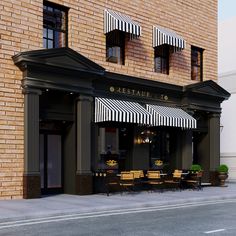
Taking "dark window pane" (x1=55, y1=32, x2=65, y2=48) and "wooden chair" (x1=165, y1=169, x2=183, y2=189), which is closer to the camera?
"dark window pane" (x1=55, y1=32, x2=65, y2=48)

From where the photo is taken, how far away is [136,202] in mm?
14797

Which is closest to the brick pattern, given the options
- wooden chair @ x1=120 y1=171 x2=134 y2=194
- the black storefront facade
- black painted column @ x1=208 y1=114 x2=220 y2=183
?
the black storefront facade

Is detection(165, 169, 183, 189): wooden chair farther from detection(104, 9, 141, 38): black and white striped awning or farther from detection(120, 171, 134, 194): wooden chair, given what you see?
detection(104, 9, 141, 38): black and white striped awning

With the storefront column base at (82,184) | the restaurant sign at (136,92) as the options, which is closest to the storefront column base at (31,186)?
the storefront column base at (82,184)

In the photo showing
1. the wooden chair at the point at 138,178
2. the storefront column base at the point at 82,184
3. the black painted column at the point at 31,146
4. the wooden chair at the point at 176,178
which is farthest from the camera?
the wooden chair at the point at 176,178

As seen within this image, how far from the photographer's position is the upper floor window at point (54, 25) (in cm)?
1664

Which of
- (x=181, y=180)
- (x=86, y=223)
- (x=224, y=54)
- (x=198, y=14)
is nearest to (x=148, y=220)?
(x=86, y=223)

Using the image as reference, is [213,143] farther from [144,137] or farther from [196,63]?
[144,137]

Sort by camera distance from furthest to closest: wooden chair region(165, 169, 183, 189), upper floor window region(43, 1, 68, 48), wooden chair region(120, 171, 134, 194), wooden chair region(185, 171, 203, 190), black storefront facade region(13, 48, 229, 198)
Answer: wooden chair region(185, 171, 203, 190), wooden chair region(165, 169, 183, 189), wooden chair region(120, 171, 134, 194), upper floor window region(43, 1, 68, 48), black storefront facade region(13, 48, 229, 198)

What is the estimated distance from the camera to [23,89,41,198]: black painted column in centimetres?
1518

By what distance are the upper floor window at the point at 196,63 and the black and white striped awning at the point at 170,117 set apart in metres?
3.19

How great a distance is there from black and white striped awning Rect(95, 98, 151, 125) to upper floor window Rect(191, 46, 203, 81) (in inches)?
233

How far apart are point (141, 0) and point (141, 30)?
55.0 inches

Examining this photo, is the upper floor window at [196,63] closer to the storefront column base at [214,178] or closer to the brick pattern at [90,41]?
the brick pattern at [90,41]
